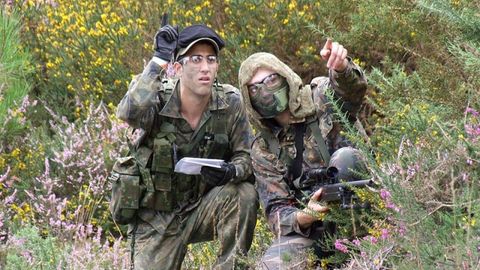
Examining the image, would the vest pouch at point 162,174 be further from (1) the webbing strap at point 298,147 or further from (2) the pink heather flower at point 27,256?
(2) the pink heather flower at point 27,256

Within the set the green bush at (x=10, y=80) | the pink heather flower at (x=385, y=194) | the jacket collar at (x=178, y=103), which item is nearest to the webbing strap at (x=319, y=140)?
the jacket collar at (x=178, y=103)

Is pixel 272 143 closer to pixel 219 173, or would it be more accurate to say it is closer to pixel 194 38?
pixel 219 173

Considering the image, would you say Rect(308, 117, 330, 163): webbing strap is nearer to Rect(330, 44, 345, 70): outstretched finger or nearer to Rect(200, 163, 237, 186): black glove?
Rect(330, 44, 345, 70): outstretched finger

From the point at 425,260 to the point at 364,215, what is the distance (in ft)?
2.51

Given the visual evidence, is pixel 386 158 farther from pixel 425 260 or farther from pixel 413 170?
pixel 425 260

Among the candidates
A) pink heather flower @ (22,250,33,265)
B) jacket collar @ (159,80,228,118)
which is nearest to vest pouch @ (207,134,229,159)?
jacket collar @ (159,80,228,118)

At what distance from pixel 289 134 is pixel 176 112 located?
68 centimetres

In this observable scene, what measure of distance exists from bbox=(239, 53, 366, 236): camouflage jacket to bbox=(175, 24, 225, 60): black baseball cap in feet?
0.80

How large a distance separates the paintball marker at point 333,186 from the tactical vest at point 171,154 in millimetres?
675

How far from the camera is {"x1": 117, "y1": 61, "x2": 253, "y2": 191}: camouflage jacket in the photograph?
251 inches

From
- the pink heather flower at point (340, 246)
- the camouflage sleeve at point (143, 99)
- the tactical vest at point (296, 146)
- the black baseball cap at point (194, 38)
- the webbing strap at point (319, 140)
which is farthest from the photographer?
the black baseball cap at point (194, 38)

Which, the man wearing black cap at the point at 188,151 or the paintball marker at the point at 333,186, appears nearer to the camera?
the paintball marker at the point at 333,186

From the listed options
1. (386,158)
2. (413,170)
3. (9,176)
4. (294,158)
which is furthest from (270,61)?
(9,176)

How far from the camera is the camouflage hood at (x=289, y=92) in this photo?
627cm
